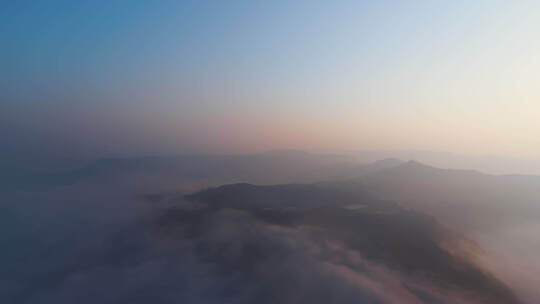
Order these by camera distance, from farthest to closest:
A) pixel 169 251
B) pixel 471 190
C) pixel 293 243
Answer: pixel 471 190
pixel 169 251
pixel 293 243

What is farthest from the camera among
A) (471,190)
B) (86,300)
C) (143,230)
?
(471,190)

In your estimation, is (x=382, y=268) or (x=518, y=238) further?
(x=518, y=238)

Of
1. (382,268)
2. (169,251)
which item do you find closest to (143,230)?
(169,251)

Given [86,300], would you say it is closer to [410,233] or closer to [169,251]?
[169,251]

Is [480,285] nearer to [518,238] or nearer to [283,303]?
[283,303]

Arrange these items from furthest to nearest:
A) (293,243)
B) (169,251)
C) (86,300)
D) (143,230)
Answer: (143,230)
(169,251)
(293,243)
(86,300)

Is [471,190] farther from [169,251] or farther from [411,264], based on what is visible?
[169,251]

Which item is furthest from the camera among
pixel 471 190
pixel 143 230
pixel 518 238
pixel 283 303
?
pixel 471 190

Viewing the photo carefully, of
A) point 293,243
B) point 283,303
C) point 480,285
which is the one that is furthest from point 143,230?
point 480,285

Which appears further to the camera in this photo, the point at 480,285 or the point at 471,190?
the point at 471,190

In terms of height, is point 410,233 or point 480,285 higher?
point 410,233
